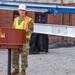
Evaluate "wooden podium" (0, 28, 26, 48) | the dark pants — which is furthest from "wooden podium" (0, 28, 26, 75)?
the dark pants

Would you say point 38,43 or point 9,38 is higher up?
point 9,38

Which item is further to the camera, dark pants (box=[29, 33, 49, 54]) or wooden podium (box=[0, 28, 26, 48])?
→ dark pants (box=[29, 33, 49, 54])

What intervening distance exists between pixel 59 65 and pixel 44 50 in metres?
4.52

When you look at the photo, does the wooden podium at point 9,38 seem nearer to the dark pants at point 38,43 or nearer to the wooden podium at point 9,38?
the wooden podium at point 9,38

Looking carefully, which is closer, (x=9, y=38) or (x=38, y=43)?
(x=9, y=38)

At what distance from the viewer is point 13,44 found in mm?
7230

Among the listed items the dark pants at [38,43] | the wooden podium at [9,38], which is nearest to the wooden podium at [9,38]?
the wooden podium at [9,38]

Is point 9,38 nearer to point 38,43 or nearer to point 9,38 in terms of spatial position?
point 9,38

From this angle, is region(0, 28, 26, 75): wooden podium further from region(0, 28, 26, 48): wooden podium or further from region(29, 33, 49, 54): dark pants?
region(29, 33, 49, 54): dark pants

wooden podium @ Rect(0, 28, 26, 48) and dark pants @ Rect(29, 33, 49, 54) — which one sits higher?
wooden podium @ Rect(0, 28, 26, 48)

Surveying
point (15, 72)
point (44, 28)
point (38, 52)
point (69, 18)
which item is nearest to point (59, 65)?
point (44, 28)

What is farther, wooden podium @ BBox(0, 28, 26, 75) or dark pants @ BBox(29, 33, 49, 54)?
dark pants @ BBox(29, 33, 49, 54)

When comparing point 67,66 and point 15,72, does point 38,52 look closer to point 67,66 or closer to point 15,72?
point 67,66

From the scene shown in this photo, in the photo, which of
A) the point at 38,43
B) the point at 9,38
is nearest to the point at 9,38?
the point at 9,38
